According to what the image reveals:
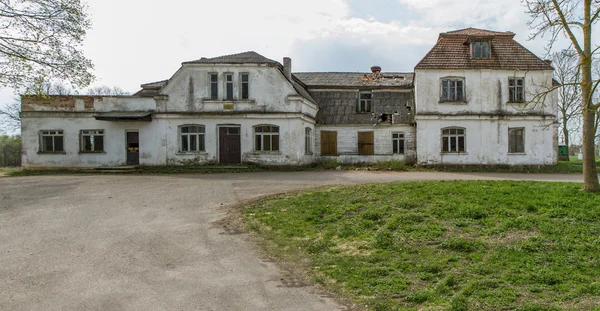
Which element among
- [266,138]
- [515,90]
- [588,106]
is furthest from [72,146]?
[515,90]

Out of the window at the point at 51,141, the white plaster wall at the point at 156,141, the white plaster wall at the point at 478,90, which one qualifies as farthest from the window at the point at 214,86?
→ the white plaster wall at the point at 478,90

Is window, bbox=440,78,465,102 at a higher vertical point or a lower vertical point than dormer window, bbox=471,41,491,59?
lower

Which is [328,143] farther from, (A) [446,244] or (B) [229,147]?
(A) [446,244]

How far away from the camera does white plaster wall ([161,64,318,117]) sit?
23.0m

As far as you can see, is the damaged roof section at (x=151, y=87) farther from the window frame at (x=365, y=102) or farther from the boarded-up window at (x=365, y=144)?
the boarded-up window at (x=365, y=144)

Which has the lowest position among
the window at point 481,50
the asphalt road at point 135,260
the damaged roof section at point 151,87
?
the asphalt road at point 135,260

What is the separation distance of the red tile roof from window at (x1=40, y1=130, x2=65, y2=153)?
2190 centimetres

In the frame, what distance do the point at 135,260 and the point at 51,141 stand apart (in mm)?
20921

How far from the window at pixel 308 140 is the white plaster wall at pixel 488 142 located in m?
6.76

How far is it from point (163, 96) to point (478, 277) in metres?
21.1

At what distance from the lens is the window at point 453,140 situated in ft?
79.2

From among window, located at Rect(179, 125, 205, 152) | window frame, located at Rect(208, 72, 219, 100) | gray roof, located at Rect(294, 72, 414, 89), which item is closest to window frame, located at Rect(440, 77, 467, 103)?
gray roof, located at Rect(294, 72, 414, 89)

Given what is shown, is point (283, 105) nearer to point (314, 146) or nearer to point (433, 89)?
point (314, 146)

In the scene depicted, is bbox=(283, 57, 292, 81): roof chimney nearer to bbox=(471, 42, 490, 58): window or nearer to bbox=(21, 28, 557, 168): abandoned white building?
bbox=(21, 28, 557, 168): abandoned white building
